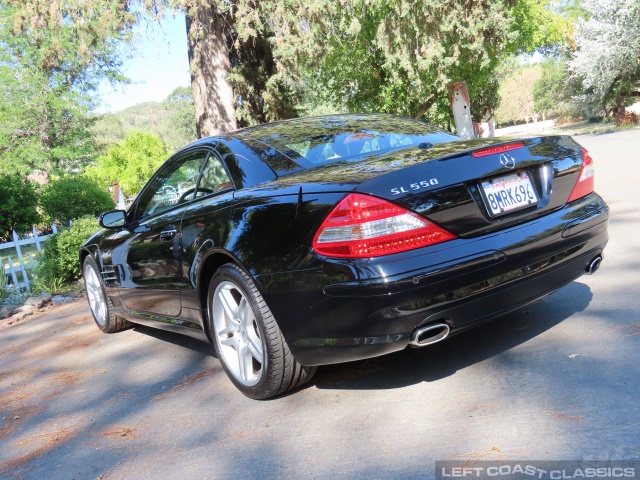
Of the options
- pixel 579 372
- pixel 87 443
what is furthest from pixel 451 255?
pixel 87 443

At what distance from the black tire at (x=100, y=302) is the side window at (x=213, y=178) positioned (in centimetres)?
213

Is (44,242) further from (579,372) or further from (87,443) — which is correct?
(579,372)

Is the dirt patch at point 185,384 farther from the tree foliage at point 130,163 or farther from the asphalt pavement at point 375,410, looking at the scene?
the tree foliage at point 130,163

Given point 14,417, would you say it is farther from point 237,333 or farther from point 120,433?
point 237,333

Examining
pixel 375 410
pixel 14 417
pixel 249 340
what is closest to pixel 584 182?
pixel 375 410

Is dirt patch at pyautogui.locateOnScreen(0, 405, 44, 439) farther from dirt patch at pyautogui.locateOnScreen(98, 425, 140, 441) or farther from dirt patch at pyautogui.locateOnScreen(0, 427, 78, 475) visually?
dirt patch at pyautogui.locateOnScreen(98, 425, 140, 441)

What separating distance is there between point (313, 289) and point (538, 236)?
120 centimetres

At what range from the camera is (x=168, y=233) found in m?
4.35

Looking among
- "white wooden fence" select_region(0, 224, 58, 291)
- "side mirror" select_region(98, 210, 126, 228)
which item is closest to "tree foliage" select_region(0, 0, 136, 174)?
"white wooden fence" select_region(0, 224, 58, 291)

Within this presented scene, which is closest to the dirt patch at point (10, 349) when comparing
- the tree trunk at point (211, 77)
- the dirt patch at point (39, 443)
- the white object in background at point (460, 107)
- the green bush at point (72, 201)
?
the dirt patch at point (39, 443)

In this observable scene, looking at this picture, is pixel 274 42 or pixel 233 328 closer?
pixel 233 328

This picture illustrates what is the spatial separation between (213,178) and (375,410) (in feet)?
6.08

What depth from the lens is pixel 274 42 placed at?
48.5ft

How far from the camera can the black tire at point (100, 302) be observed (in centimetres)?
606
